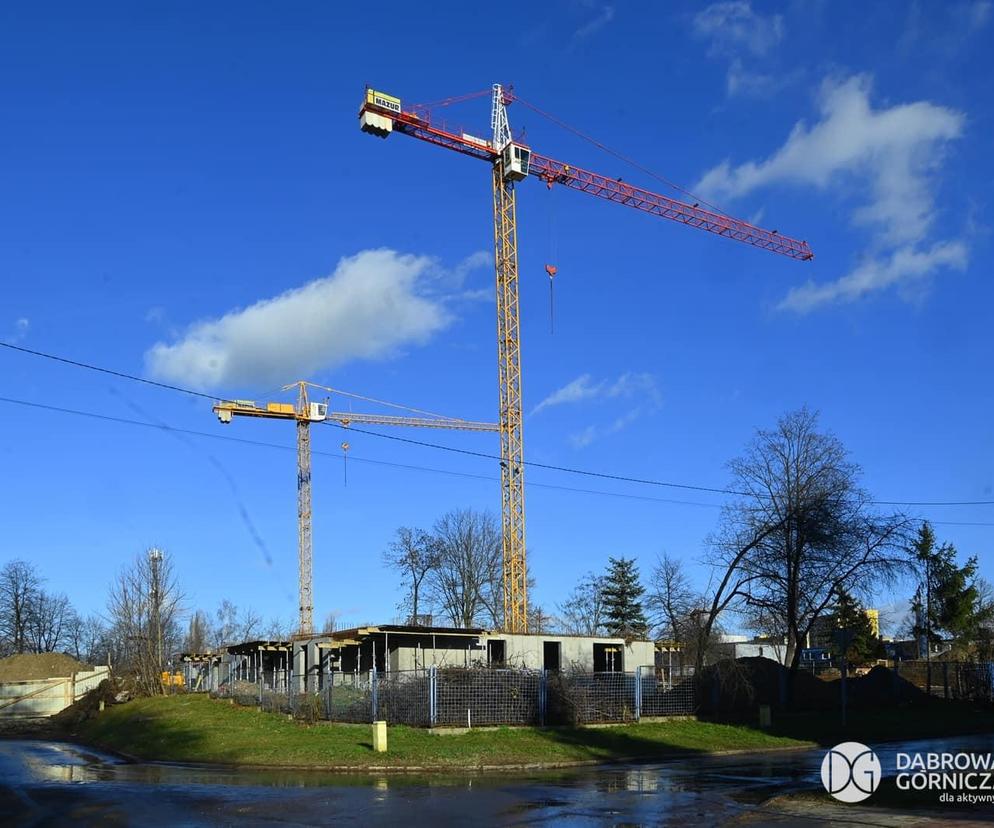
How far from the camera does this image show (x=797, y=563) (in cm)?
4031

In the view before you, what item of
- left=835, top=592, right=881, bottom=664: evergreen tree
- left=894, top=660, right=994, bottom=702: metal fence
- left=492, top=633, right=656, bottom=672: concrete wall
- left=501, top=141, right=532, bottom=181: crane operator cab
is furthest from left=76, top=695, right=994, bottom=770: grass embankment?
left=501, top=141, right=532, bottom=181: crane operator cab

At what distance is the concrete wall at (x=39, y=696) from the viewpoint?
6059 cm

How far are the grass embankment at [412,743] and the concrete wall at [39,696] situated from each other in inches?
1135

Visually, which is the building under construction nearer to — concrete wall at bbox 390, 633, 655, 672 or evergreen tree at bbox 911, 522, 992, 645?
concrete wall at bbox 390, 633, 655, 672

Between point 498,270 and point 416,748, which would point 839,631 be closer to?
point 416,748

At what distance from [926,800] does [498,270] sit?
5697cm

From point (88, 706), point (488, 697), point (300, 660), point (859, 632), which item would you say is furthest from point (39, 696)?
point (859, 632)

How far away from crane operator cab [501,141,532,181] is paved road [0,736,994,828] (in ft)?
166

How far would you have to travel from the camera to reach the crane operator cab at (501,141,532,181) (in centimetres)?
6894

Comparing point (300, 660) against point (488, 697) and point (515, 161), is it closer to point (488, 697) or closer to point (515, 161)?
point (488, 697)

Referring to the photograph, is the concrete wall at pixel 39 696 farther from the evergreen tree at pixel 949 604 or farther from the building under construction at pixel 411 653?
the evergreen tree at pixel 949 604

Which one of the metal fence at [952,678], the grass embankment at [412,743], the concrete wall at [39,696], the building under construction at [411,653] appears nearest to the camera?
the grass embankment at [412,743]

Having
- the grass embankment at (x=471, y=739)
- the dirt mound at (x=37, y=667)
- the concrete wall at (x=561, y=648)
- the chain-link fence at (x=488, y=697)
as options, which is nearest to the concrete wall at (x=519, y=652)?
the concrete wall at (x=561, y=648)

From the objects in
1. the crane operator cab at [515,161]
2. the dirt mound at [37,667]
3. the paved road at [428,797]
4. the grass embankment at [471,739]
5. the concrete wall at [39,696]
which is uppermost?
the crane operator cab at [515,161]
